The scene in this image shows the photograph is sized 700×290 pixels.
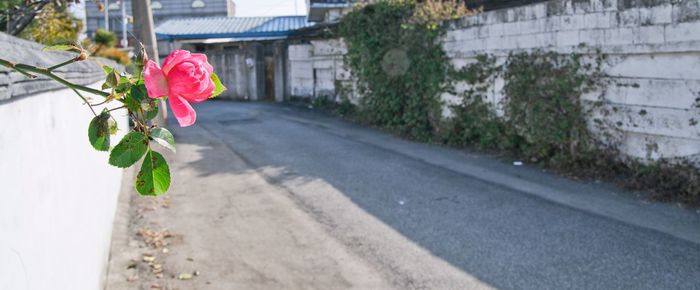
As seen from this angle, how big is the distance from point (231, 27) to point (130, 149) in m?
33.5

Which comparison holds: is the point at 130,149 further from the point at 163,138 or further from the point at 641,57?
the point at 641,57

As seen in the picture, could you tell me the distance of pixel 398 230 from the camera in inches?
261

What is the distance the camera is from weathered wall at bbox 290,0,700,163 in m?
7.43

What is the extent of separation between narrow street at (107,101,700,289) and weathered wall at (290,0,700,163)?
2.76 feet

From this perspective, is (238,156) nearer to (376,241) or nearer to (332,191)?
(332,191)

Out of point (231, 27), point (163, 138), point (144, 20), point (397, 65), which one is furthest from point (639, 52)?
point (231, 27)

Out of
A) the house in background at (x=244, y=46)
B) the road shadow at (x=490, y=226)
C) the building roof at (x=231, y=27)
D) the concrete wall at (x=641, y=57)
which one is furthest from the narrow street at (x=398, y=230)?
the building roof at (x=231, y=27)

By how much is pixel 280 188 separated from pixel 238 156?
10.1 feet

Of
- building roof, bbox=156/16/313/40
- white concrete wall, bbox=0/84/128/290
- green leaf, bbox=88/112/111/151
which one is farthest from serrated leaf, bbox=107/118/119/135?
building roof, bbox=156/16/313/40

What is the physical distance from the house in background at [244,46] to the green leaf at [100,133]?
23.0 metres

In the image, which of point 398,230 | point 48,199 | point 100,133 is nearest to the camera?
point 100,133

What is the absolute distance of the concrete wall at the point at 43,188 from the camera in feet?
7.13

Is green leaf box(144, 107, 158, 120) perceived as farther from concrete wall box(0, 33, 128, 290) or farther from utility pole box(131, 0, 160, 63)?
utility pole box(131, 0, 160, 63)

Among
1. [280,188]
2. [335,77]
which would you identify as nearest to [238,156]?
[280,188]
